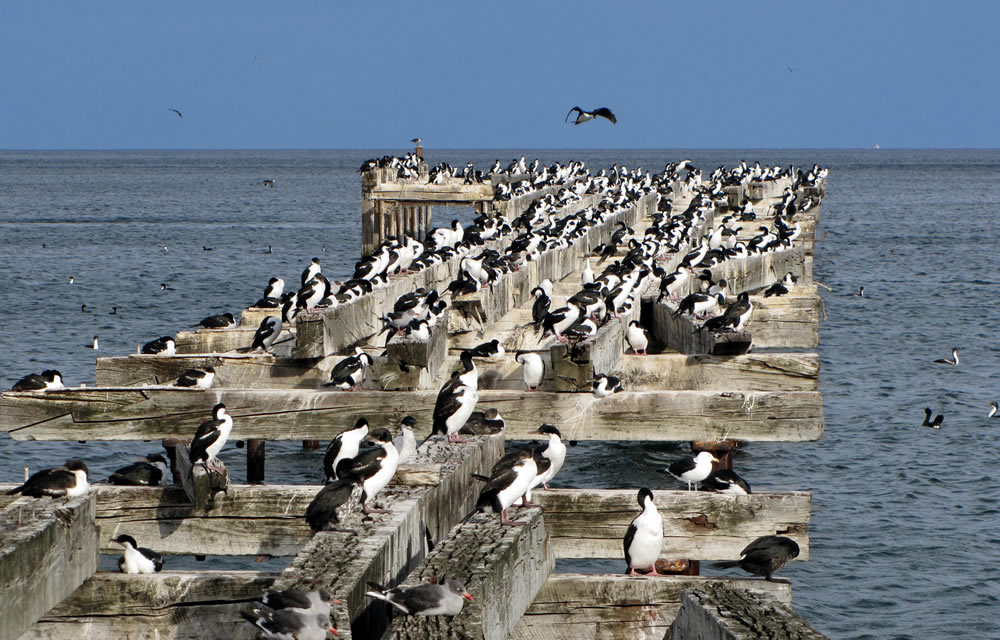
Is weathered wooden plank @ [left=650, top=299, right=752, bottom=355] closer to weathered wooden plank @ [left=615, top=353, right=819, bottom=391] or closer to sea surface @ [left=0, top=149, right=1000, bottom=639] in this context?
weathered wooden plank @ [left=615, top=353, right=819, bottom=391]

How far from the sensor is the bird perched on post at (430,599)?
693cm

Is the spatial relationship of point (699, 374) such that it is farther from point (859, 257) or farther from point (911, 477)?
point (859, 257)

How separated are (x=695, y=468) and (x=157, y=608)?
6519mm

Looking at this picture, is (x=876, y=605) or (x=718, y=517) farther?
(x=876, y=605)

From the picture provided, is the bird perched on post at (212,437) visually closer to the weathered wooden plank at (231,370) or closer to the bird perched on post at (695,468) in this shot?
the weathered wooden plank at (231,370)

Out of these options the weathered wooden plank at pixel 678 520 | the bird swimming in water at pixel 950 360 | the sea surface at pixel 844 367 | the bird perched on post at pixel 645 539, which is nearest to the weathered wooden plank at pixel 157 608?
the weathered wooden plank at pixel 678 520

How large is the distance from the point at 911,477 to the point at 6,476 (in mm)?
13620

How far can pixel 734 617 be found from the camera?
23.0ft

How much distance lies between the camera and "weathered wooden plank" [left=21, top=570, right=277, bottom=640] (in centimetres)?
836

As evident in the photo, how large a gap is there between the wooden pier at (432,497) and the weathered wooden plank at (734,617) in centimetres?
2

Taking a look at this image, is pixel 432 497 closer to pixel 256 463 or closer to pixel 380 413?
pixel 380 413

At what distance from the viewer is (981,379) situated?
29641 millimetres

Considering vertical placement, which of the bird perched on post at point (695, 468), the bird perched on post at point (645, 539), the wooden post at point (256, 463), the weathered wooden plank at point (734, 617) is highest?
the weathered wooden plank at point (734, 617)

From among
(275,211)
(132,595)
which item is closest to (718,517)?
(132,595)
